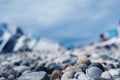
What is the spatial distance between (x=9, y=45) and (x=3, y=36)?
179cm

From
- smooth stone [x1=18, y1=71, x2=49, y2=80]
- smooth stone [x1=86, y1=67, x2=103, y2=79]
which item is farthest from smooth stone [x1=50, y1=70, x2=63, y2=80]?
smooth stone [x1=86, y1=67, x2=103, y2=79]

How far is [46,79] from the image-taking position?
4.58 m

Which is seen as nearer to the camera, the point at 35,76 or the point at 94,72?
the point at 35,76

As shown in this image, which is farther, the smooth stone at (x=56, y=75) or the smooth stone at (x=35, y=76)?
the smooth stone at (x=56, y=75)

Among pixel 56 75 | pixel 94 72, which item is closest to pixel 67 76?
pixel 56 75

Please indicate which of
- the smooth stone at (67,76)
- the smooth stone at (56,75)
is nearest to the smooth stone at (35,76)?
the smooth stone at (56,75)

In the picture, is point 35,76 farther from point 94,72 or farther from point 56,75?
point 94,72

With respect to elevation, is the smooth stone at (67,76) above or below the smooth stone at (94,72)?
below

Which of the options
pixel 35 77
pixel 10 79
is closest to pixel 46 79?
pixel 35 77

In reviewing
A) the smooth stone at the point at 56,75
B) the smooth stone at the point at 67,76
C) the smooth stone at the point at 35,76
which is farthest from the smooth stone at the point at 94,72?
the smooth stone at the point at 35,76

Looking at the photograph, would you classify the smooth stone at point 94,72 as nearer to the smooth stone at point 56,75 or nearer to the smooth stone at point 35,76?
the smooth stone at point 56,75

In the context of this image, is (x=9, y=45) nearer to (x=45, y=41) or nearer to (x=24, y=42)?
(x=24, y=42)

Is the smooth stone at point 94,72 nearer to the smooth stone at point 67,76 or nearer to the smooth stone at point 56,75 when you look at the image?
the smooth stone at point 67,76

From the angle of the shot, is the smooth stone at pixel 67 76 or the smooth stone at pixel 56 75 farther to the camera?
the smooth stone at pixel 56 75
